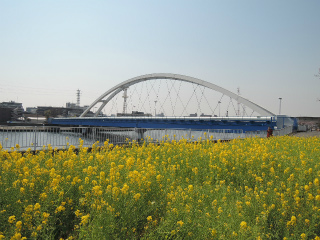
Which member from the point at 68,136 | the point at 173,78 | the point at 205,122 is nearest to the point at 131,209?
the point at 68,136

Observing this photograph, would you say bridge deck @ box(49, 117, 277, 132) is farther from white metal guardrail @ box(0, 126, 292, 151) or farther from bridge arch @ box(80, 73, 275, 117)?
bridge arch @ box(80, 73, 275, 117)

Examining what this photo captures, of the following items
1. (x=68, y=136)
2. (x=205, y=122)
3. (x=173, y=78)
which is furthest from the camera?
(x=173, y=78)

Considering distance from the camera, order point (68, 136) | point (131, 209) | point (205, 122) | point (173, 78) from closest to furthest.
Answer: point (131, 209)
point (68, 136)
point (205, 122)
point (173, 78)

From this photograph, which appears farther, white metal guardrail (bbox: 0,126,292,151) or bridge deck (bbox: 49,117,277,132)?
bridge deck (bbox: 49,117,277,132)

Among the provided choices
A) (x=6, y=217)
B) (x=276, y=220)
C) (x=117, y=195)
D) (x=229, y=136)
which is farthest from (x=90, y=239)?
(x=229, y=136)

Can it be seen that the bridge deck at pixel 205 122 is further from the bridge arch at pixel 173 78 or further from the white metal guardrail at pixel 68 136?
the bridge arch at pixel 173 78

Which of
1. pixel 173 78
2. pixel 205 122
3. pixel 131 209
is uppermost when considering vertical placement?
pixel 173 78

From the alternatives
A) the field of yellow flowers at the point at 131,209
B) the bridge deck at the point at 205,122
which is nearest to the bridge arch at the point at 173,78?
the bridge deck at the point at 205,122

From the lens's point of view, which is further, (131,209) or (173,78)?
(173,78)

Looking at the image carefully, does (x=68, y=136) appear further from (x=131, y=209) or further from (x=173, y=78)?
(x=173, y=78)

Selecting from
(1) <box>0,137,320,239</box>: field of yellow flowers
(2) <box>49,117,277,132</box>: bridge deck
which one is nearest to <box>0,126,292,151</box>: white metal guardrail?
(2) <box>49,117,277,132</box>: bridge deck

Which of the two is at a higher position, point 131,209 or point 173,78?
point 173,78

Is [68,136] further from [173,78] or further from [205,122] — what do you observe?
[173,78]

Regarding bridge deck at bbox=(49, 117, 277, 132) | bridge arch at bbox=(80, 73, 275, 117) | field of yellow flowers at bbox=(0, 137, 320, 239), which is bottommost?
field of yellow flowers at bbox=(0, 137, 320, 239)
